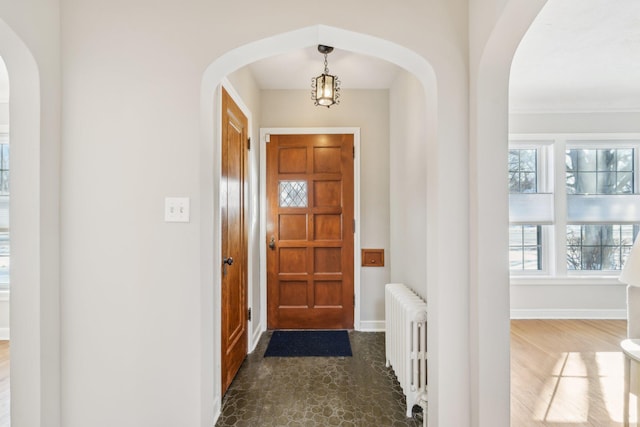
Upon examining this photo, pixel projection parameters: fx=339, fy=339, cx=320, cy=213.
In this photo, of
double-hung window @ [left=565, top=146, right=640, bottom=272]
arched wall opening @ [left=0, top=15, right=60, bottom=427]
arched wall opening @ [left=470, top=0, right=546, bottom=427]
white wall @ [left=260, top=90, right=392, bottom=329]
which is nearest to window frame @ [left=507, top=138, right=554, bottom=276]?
double-hung window @ [left=565, top=146, right=640, bottom=272]

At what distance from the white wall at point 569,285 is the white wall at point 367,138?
5.69 ft

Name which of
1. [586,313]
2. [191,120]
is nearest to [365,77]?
[191,120]

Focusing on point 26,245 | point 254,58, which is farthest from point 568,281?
point 26,245

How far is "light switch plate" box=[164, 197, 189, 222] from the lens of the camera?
5.22 feet

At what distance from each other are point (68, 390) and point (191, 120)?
1411mm

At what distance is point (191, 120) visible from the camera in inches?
62.9

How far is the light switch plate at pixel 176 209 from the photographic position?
1590 millimetres

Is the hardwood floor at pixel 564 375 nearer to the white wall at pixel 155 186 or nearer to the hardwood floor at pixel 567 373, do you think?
the hardwood floor at pixel 567 373

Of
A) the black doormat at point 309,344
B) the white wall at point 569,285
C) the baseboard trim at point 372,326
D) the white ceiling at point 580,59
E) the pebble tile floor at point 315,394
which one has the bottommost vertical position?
the pebble tile floor at point 315,394

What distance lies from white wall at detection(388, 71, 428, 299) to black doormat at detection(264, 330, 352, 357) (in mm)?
800

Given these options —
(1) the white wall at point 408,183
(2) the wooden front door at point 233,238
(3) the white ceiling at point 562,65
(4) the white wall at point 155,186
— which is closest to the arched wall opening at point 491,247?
(4) the white wall at point 155,186

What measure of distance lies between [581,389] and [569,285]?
2.06 m

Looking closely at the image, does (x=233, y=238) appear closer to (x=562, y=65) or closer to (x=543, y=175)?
(x=562, y=65)

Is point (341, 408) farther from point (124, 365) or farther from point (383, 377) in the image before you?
point (124, 365)
